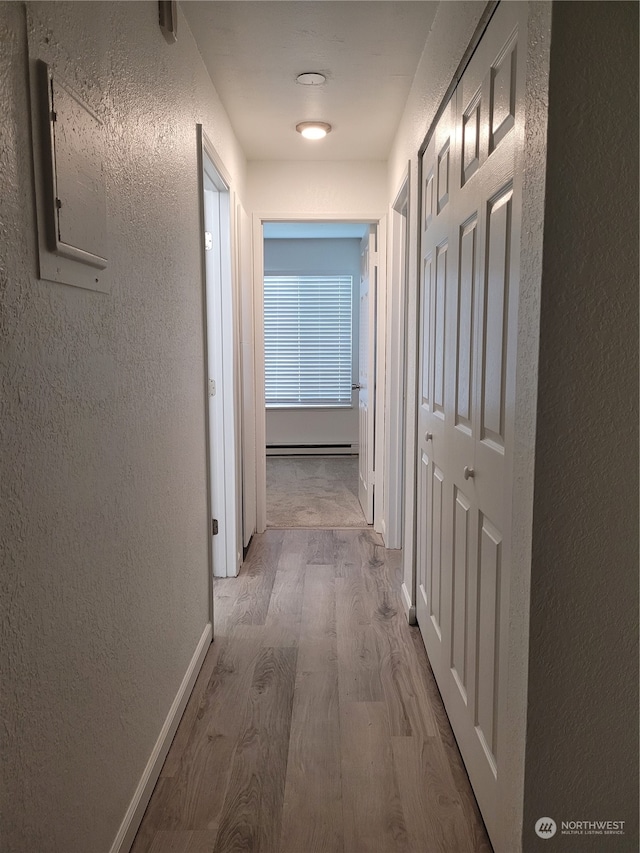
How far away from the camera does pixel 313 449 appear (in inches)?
285

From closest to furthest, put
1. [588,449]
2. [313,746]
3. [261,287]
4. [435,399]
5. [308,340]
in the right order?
[588,449], [313,746], [435,399], [261,287], [308,340]

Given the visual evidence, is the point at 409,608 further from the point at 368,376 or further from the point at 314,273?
the point at 314,273

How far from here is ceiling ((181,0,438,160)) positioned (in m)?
2.14

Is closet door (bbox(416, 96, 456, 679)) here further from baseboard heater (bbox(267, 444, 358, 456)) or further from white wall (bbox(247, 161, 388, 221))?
baseboard heater (bbox(267, 444, 358, 456))

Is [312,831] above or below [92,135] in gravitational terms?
below

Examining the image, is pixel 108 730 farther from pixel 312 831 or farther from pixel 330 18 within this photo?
pixel 330 18

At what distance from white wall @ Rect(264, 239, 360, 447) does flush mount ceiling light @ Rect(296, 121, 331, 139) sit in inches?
142

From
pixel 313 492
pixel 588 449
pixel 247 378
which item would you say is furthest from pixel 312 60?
pixel 313 492

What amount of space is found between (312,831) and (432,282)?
6.03 ft

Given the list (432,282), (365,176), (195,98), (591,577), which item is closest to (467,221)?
(432,282)

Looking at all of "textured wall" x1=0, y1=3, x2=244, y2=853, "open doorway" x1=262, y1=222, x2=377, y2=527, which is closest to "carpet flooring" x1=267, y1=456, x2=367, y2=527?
"open doorway" x1=262, y1=222, x2=377, y2=527

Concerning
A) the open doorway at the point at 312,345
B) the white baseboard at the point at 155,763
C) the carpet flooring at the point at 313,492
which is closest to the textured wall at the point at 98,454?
the white baseboard at the point at 155,763

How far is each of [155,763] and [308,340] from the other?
228 inches

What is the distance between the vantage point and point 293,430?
7.26 metres
